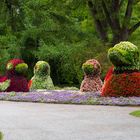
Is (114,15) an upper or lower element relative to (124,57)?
upper

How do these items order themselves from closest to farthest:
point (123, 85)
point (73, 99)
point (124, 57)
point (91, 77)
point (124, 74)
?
1. point (73, 99)
2. point (123, 85)
3. point (124, 74)
4. point (124, 57)
5. point (91, 77)

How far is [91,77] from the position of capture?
2153 centimetres

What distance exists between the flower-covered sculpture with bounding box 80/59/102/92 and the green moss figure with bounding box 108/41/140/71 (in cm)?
266

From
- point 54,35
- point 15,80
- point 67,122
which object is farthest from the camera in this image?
point 54,35

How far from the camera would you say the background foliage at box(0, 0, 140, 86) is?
108 ft

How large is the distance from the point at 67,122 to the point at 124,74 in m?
6.48

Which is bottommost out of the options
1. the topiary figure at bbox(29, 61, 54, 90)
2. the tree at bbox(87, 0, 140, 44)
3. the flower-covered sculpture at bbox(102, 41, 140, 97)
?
the topiary figure at bbox(29, 61, 54, 90)

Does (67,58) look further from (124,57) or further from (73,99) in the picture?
(73,99)

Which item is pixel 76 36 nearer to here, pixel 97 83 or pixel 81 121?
pixel 97 83

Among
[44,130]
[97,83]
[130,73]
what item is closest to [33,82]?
[97,83]

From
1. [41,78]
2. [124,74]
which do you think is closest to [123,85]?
[124,74]

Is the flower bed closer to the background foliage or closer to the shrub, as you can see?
the shrub

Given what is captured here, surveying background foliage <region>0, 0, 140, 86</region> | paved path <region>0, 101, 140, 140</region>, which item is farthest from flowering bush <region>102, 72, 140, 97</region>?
background foliage <region>0, 0, 140, 86</region>

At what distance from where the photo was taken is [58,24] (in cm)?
3788
